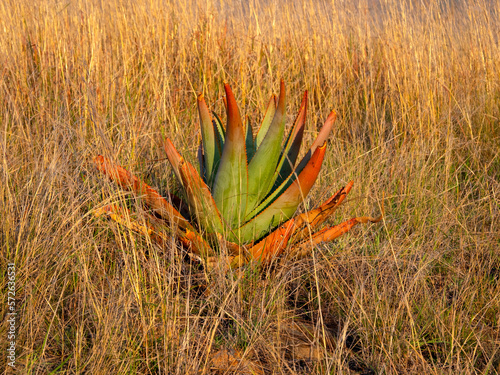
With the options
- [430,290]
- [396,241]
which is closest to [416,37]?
[396,241]

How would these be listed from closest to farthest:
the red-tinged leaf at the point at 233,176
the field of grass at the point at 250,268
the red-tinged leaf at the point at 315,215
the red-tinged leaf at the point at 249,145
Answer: the field of grass at the point at 250,268, the red-tinged leaf at the point at 233,176, the red-tinged leaf at the point at 315,215, the red-tinged leaf at the point at 249,145

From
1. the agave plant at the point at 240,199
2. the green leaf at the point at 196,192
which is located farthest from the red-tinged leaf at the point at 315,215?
the green leaf at the point at 196,192

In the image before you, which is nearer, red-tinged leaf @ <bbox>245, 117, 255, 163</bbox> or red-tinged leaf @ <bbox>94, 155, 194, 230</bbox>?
red-tinged leaf @ <bbox>94, 155, 194, 230</bbox>

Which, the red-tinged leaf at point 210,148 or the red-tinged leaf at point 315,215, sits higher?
the red-tinged leaf at point 210,148

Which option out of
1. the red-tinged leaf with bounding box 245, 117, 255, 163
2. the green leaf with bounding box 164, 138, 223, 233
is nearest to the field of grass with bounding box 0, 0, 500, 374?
the green leaf with bounding box 164, 138, 223, 233

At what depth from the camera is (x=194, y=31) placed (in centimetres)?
333

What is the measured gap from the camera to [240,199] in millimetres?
1517

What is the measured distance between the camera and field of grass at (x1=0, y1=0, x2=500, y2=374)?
1335 millimetres

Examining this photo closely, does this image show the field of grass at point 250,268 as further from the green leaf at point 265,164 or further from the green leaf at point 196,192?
the green leaf at point 265,164

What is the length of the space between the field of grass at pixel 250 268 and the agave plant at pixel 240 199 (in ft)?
0.25

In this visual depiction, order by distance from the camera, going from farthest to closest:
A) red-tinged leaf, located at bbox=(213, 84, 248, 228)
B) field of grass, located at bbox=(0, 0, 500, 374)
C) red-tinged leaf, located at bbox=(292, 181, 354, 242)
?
red-tinged leaf, located at bbox=(292, 181, 354, 242)
red-tinged leaf, located at bbox=(213, 84, 248, 228)
field of grass, located at bbox=(0, 0, 500, 374)

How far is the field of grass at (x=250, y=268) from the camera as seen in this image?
1335 millimetres

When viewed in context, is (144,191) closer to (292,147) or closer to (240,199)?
(240,199)

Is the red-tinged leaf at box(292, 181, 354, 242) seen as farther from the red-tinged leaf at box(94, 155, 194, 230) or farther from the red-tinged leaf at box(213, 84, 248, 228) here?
the red-tinged leaf at box(94, 155, 194, 230)
